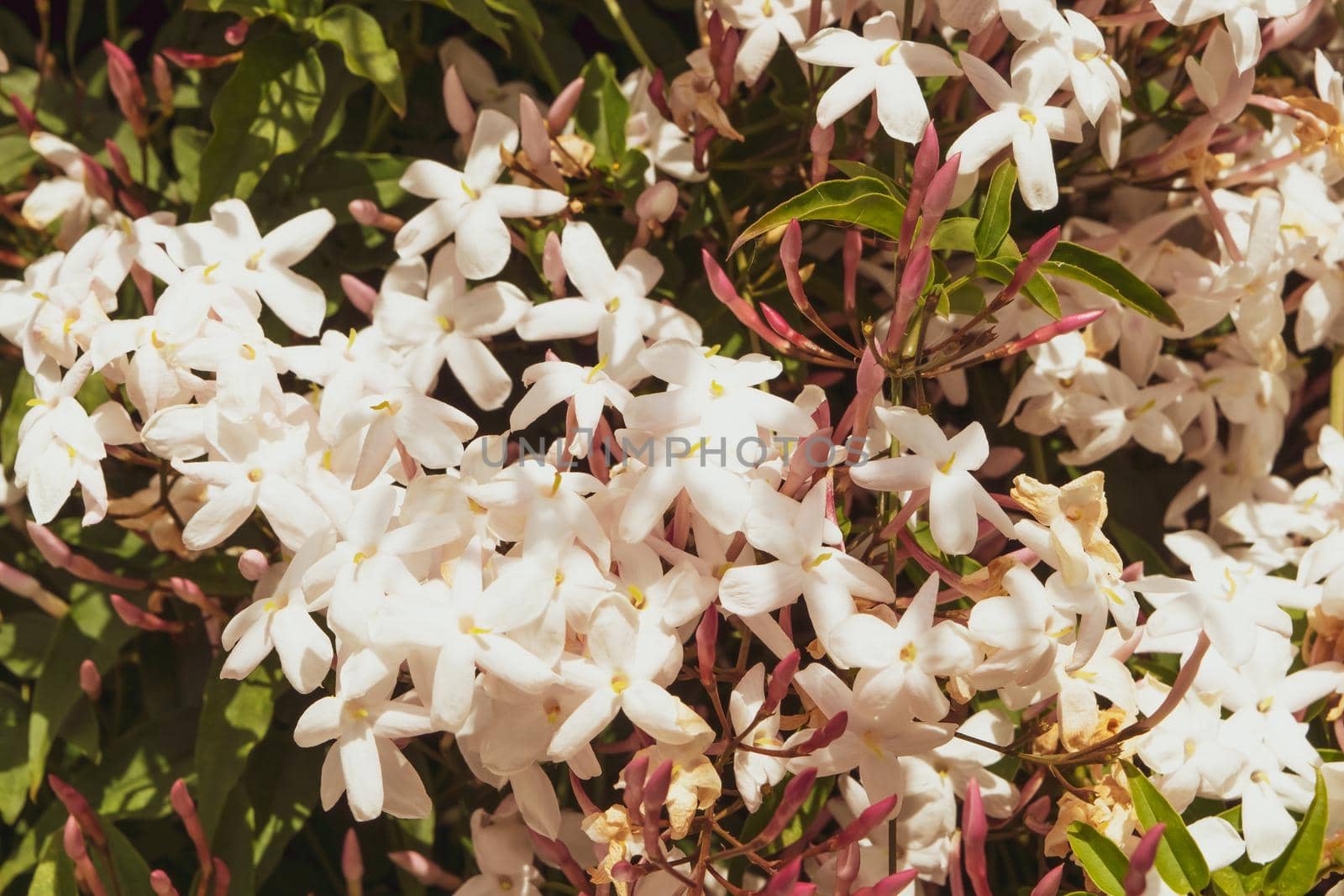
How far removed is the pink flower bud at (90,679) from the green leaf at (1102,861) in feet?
2.14

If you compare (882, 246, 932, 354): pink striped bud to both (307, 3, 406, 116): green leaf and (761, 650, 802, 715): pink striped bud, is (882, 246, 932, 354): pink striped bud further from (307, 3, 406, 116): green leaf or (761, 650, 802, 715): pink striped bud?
(307, 3, 406, 116): green leaf

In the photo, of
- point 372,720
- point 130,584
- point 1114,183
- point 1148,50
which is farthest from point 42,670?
point 1148,50

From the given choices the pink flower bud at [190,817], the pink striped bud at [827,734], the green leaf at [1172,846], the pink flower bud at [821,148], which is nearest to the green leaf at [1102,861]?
the green leaf at [1172,846]

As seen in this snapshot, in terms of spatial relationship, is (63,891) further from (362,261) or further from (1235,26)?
(1235,26)

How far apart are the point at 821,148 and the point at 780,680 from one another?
35 centimetres

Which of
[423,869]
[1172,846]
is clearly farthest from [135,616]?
[1172,846]

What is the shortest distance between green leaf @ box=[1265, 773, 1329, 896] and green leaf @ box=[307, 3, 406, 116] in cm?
72

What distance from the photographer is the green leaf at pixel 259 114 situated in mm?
829

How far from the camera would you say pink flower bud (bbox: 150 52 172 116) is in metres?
0.88

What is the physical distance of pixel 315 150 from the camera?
0.89 metres

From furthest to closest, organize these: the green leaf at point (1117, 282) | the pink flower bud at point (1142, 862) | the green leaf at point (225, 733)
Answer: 1. the green leaf at point (225, 733)
2. the green leaf at point (1117, 282)
3. the pink flower bud at point (1142, 862)

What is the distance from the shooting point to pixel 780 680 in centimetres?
61

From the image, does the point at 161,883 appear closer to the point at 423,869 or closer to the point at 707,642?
the point at 423,869

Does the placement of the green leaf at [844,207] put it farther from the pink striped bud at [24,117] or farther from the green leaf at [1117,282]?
the pink striped bud at [24,117]
